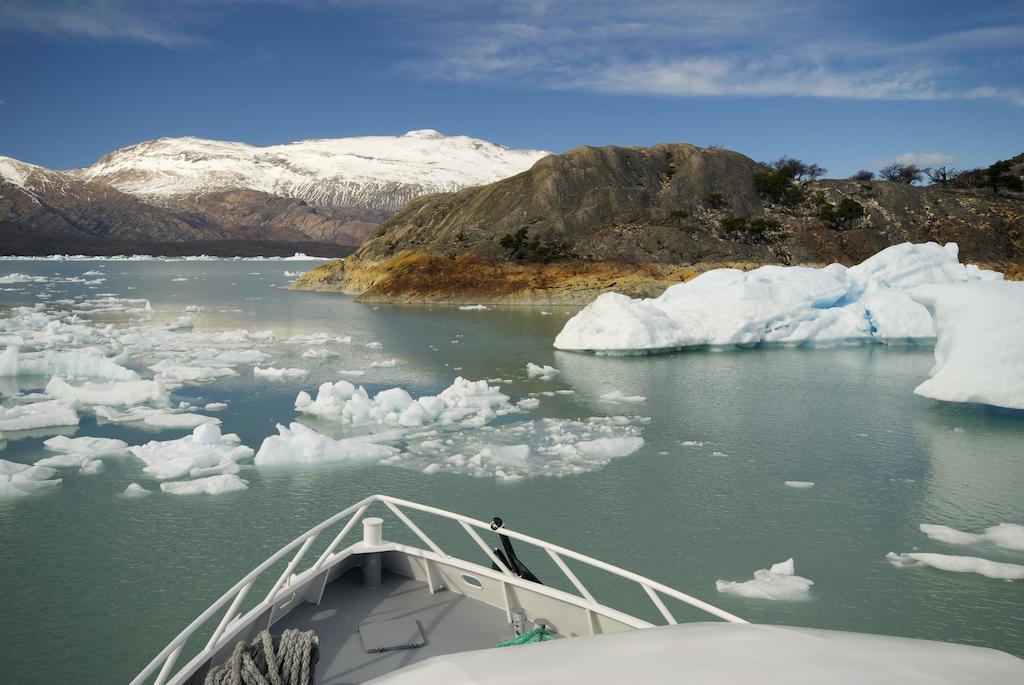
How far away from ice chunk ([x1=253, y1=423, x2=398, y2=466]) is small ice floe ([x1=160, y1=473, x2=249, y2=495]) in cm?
90

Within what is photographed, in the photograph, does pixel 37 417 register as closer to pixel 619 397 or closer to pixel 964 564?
pixel 619 397

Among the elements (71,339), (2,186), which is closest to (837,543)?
(71,339)

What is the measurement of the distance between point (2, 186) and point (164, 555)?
179 metres

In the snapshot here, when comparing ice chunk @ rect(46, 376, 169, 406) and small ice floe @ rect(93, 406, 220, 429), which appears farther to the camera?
ice chunk @ rect(46, 376, 169, 406)

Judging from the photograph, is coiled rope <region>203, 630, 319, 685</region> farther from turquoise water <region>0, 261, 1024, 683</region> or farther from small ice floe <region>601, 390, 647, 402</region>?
small ice floe <region>601, 390, 647, 402</region>

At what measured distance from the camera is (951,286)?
15.9 metres

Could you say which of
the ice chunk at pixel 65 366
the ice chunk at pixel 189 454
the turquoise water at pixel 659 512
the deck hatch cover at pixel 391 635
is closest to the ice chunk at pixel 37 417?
the turquoise water at pixel 659 512

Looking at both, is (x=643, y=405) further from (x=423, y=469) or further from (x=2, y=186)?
(x=2, y=186)

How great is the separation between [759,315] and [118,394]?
17.5 m

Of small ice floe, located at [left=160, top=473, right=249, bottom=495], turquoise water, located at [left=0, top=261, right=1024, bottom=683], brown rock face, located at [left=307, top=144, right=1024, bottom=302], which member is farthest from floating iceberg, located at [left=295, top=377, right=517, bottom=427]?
brown rock face, located at [left=307, top=144, right=1024, bottom=302]

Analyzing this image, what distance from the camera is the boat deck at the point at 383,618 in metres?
4.54

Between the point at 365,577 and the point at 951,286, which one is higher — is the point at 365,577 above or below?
below

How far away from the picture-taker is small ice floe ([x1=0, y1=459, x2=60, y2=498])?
31.4 ft

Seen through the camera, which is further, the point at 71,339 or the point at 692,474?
the point at 71,339
